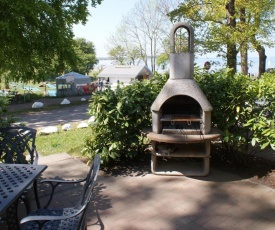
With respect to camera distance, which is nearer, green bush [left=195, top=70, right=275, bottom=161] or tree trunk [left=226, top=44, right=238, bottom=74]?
green bush [left=195, top=70, right=275, bottom=161]

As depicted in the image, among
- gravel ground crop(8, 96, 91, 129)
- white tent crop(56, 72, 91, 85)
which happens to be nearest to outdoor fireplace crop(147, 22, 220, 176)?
gravel ground crop(8, 96, 91, 129)

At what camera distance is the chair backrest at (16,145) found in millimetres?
3633

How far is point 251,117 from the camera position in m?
4.41

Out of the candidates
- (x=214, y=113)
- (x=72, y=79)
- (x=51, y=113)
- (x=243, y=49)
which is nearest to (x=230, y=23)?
(x=243, y=49)

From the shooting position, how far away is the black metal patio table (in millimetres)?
2092

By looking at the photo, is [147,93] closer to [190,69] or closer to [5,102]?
[190,69]

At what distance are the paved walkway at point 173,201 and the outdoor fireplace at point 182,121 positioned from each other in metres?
0.37

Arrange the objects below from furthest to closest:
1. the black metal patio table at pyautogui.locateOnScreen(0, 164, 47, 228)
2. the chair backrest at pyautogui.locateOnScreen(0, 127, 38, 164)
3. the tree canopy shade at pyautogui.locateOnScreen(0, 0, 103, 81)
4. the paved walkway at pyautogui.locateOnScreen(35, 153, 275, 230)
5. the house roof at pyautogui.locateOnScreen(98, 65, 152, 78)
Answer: the house roof at pyautogui.locateOnScreen(98, 65, 152, 78) → the tree canopy shade at pyautogui.locateOnScreen(0, 0, 103, 81) → the chair backrest at pyautogui.locateOnScreen(0, 127, 38, 164) → the paved walkway at pyautogui.locateOnScreen(35, 153, 275, 230) → the black metal patio table at pyautogui.locateOnScreen(0, 164, 47, 228)

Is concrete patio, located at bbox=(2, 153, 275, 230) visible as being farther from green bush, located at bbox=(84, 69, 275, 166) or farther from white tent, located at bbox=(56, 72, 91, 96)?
white tent, located at bbox=(56, 72, 91, 96)

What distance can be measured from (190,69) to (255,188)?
7.05ft

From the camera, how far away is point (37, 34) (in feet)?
35.8

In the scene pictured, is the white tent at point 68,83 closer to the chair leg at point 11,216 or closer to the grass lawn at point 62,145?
the grass lawn at point 62,145

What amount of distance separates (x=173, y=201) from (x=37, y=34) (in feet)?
31.7

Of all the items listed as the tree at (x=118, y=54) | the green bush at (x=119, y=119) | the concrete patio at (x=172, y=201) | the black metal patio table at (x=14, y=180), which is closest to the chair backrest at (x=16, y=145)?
the concrete patio at (x=172, y=201)
